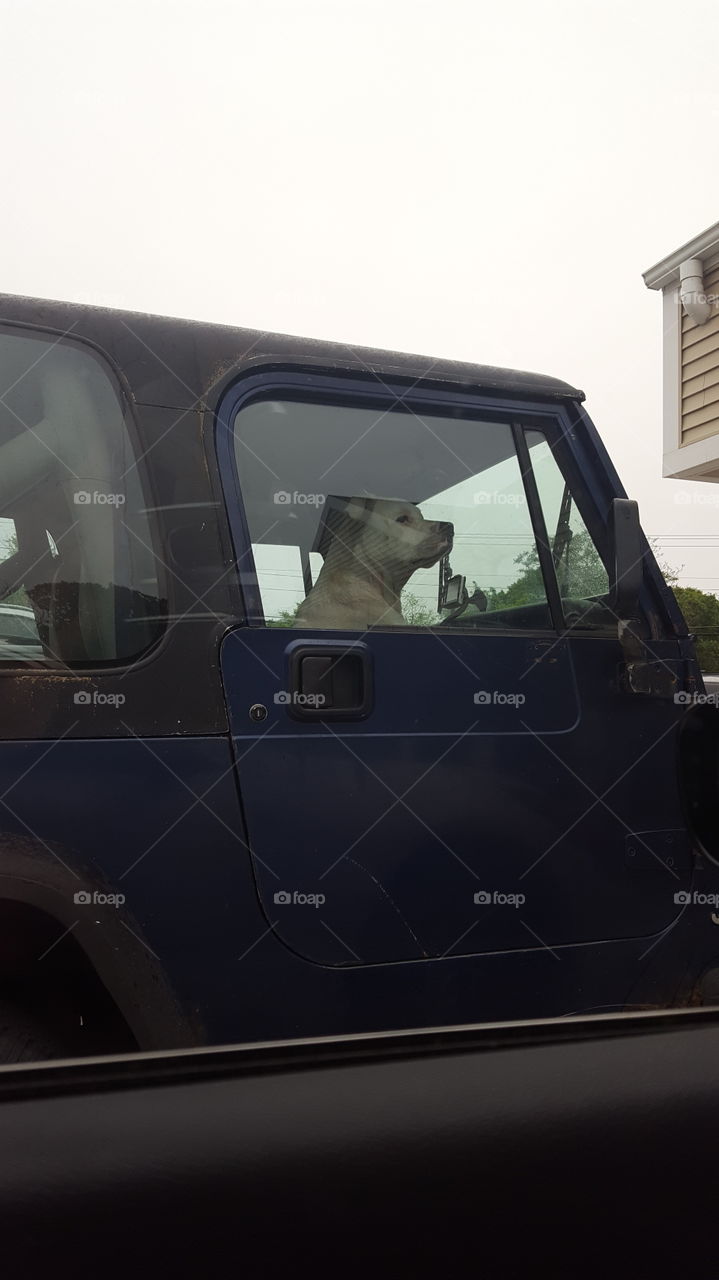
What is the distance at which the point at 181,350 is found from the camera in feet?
6.38

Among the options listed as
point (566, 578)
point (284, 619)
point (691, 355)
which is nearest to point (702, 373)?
point (691, 355)

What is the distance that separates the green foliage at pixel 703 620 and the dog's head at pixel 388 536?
2.21 ft

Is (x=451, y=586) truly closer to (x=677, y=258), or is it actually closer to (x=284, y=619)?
(x=284, y=619)

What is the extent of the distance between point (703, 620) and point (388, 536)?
96cm

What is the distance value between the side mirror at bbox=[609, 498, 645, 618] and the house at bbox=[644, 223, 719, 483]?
5.72 m

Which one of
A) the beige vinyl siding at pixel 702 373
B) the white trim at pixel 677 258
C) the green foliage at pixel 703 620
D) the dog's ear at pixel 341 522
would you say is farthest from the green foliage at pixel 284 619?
the white trim at pixel 677 258

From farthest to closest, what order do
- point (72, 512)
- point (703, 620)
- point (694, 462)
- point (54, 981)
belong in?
point (694, 462), point (703, 620), point (72, 512), point (54, 981)

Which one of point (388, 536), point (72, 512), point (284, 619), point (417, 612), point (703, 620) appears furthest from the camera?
point (703, 620)

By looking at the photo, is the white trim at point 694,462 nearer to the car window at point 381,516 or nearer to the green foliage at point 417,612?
the car window at point 381,516

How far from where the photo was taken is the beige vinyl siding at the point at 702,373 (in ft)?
25.2

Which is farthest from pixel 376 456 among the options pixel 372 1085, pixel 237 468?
pixel 372 1085

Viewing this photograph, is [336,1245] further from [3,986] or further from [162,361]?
[162,361]

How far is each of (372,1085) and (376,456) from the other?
1.59 metres

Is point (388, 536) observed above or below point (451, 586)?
above
